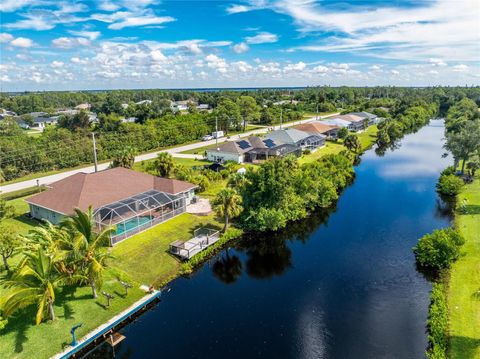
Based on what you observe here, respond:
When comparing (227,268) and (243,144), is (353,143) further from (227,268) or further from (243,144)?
(227,268)

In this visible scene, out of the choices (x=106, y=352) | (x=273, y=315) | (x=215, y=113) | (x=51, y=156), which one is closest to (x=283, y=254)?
(x=273, y=315)

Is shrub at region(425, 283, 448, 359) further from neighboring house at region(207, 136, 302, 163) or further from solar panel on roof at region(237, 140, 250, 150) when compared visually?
solar panel on roof at region(237, 140, 250, 150)

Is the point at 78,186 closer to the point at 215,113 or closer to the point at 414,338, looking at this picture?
the point at 414,338

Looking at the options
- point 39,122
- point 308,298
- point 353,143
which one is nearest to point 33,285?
point 308,298

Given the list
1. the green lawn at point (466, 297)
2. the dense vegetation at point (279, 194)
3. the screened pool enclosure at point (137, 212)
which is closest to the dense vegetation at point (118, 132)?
the green lawn at point (466, 297)

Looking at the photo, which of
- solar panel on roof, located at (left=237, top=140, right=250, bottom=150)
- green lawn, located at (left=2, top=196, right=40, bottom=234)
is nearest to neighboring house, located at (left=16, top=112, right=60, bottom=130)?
solar panel on roof, located at (left=237, top=140, right=250, bottom=150)

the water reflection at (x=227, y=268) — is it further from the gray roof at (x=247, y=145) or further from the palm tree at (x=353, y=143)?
the palm tree at (x=353, y=143)

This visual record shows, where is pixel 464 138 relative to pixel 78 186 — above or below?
above
